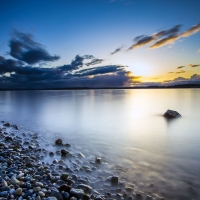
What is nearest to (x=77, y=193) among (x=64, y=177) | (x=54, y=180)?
(x=64, y=177)

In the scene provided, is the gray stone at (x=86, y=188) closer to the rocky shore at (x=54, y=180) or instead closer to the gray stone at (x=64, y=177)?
the rocky shore at (x=54, y=180)

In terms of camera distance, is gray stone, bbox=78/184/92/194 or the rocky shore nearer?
the rocky shore

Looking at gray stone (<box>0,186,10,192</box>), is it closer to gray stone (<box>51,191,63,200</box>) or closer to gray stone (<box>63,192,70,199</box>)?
gray stone (<box>51,191,63,200</box>)

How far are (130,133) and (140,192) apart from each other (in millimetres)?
5275

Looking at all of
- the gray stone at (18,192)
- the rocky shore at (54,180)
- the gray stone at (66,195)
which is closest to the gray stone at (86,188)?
the rocky shore at (54,180)

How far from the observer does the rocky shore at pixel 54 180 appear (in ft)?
10.8

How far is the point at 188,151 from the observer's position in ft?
20.1

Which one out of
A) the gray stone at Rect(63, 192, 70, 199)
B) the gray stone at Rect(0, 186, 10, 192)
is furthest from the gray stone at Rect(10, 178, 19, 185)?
the gray stone at Rect(63, 192, 70, 199)

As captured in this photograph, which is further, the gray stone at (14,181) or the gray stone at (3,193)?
the gray stone at (14,181)

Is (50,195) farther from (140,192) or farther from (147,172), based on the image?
(147,172)

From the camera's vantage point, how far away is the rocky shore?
329 cm

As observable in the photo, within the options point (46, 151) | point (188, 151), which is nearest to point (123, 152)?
point (188, 151)

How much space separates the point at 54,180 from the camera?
3.93 meters

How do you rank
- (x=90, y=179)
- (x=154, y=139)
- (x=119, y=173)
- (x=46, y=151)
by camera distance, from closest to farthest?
1. (x=90, y=179)
2. (x=119, y=173)
3. (x=46, y=151)
4. (x=154, y=139)
